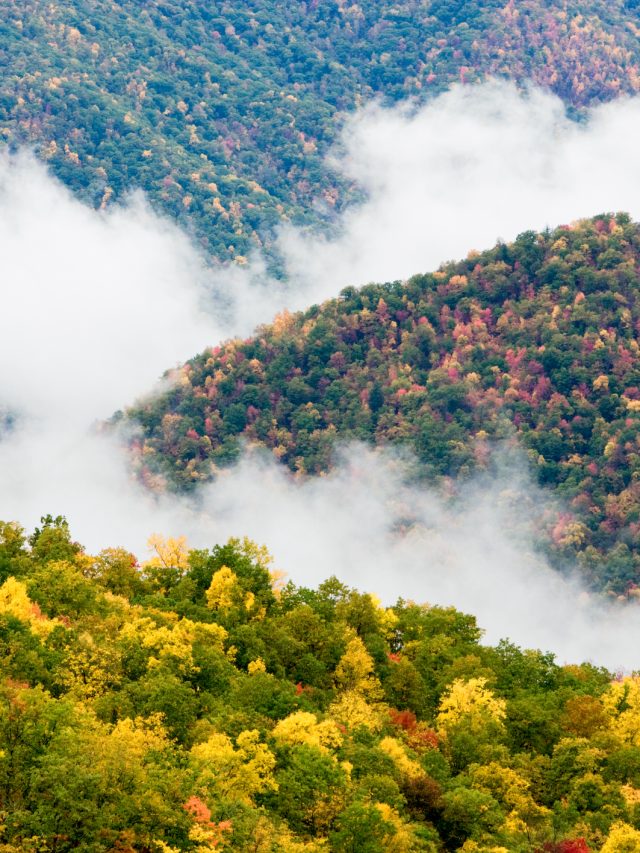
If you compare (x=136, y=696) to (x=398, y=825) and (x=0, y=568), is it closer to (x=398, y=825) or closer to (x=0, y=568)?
(x=398, y=825)

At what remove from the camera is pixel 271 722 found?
345ft

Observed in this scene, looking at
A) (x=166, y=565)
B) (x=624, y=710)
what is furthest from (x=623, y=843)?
(x=166, y=565)

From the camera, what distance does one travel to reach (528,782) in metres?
110

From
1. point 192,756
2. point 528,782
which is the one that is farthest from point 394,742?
point 192,756

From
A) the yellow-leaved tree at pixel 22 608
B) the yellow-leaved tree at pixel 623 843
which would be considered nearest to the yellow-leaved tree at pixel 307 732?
the yellow-leaved tree at pixel 623 843

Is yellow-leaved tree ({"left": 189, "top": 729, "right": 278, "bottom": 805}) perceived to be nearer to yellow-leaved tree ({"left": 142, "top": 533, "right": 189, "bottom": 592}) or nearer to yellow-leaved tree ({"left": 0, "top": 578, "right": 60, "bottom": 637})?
yellow-leaved tree ({"left": 0, "top": 578, "right": 60, "bottom": 637})

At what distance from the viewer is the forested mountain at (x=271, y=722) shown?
3310 inches

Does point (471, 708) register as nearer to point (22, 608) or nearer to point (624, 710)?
point (624, 710)

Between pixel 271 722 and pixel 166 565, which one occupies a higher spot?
pixel 166 565

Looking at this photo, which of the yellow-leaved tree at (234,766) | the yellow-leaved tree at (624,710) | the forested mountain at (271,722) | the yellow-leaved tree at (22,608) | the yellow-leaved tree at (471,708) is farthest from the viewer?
the yellow-leaved tree at (624,710)

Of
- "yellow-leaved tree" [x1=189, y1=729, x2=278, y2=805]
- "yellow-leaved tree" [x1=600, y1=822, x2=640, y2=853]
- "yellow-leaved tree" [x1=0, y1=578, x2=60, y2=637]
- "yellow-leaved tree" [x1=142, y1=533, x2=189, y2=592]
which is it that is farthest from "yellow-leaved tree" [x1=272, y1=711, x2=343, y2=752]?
"yellow-leaved tree" [x1=142, y1=533, x2=189, y2=592]

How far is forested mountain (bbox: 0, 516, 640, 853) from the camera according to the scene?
84.1 metres

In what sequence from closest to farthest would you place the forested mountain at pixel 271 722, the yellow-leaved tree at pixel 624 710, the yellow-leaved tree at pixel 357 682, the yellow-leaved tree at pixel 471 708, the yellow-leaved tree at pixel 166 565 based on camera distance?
the forested mountain at pixel 271 722 < the yellow-leaved tree at pixel 357 682 < the yellow-leaved tree at pixel 471 708 < the yellow-leaved tree at pixel 624 710 < the yellow-leaved tree at pixel 166 565

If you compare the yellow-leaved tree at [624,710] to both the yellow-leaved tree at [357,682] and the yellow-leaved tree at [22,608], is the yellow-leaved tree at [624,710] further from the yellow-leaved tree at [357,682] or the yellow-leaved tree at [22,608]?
the yellow-leaved tree at [22,608]
